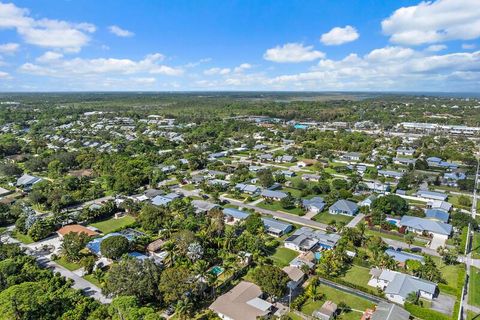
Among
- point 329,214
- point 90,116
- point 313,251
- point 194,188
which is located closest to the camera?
point 313,251

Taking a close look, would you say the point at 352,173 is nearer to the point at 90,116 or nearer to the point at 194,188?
the point at 194,188

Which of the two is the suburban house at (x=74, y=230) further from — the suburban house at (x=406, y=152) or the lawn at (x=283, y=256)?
the suburban house at (x=406, y=152)

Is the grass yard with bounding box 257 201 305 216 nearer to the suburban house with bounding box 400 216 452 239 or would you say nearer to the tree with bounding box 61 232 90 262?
the suburban house with bounding box 400 216 452 239

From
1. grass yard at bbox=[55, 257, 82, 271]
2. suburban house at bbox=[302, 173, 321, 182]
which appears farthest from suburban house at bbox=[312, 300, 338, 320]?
suburban house at bbox=[302, 173, 321, 182]

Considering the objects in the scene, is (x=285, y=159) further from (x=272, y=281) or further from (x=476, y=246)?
(x=272, y=281)

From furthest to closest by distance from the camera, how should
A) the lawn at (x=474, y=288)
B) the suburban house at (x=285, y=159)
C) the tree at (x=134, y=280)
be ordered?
the suburban house at (x=285, y=159)
the lawn at (x=474, y=288)
the tree at (x=134, y=280)

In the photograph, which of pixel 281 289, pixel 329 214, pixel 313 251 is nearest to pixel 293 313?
pixel 281 289

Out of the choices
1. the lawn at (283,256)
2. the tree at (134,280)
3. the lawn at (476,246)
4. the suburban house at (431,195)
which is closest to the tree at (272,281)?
the lawn at (283,256)

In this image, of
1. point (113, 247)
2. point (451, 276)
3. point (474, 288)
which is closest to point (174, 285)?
point (113, 247)
